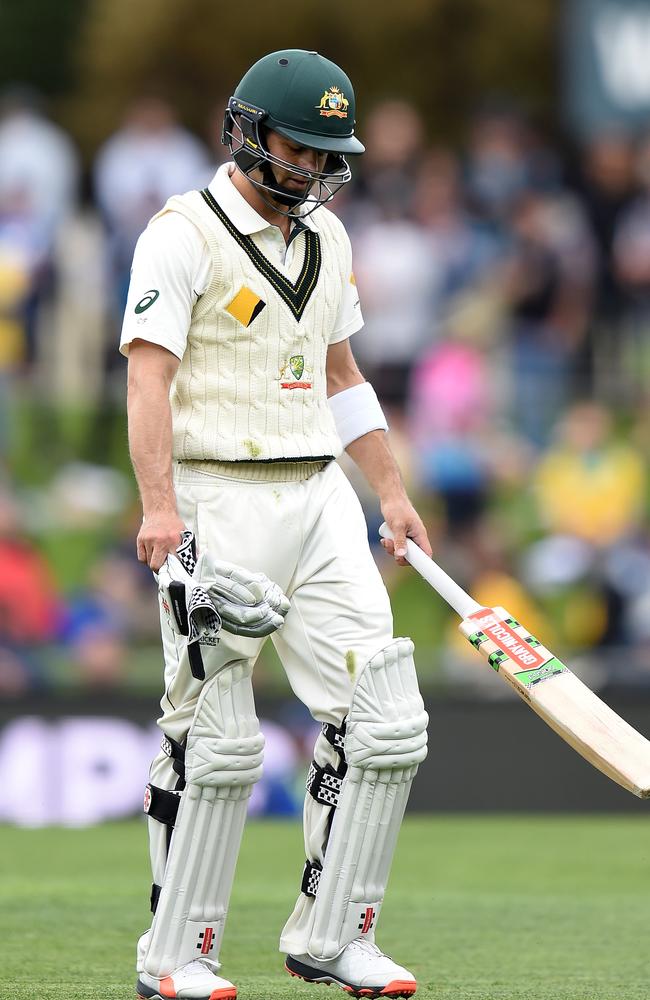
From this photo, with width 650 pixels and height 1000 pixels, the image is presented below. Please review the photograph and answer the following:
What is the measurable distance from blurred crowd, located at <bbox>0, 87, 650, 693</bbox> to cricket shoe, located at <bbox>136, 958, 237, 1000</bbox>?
17.7 feet

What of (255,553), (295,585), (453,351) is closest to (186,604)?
(255,553)

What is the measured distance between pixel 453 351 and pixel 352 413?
20.7ft

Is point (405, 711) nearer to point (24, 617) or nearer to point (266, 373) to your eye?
point (266, 373)

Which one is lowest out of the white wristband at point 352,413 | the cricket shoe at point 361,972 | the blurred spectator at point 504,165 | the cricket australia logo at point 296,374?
the cricket shoe at point 361,972

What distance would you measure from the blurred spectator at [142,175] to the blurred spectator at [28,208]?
18.2 inches

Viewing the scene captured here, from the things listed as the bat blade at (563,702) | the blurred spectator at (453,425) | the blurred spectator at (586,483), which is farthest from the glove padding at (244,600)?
the blurred spectator at (586,483)

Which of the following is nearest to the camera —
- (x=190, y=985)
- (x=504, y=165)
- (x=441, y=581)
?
(x=190, y=985)

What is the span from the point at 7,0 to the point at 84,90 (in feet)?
12.5

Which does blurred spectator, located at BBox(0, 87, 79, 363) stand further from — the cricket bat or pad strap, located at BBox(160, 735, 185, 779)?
pad strap, located at BBox(160, 735, 185, 779)

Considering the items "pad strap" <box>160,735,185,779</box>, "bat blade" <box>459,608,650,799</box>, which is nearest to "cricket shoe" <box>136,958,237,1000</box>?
"pad strap" <box>160,735,185,779</box>

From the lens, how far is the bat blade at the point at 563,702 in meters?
4.37

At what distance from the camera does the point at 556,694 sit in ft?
14.8

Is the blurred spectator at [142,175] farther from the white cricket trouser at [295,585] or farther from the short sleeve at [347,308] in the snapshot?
the white cricket trouser at [295,585]

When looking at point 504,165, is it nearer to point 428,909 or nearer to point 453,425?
Result: point 453,425
